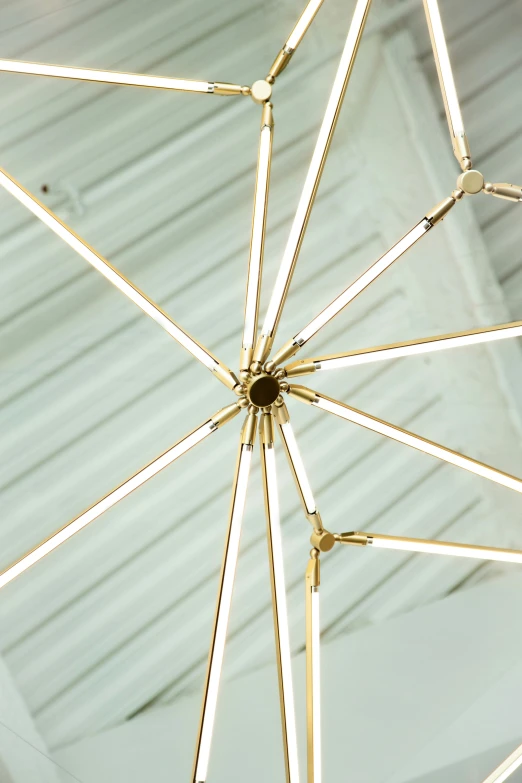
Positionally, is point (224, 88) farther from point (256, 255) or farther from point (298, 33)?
point (256, 255)

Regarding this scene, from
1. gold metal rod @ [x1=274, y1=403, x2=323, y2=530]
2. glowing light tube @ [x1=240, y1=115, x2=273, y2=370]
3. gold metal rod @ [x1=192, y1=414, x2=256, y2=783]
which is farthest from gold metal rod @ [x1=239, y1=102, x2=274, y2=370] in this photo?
gold metal rod @ [x1=192, y1=414, x2=256, y2=783]

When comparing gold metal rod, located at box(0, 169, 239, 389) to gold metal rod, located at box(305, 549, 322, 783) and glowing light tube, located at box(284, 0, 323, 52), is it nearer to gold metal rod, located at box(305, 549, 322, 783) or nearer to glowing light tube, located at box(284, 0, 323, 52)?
gold metal rod, located at box(305, 549, 322, 783)

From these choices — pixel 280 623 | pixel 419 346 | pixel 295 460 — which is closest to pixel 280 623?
pixel 280 623

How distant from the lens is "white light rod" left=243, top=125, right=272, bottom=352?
1.18 meters

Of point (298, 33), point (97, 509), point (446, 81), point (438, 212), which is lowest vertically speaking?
point (97, 509)

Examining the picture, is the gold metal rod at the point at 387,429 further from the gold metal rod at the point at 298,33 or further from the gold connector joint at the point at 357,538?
the gold metal rod at the point at 298,33

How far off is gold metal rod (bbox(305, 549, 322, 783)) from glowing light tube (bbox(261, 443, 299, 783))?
4cm

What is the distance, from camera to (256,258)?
1.19 meters

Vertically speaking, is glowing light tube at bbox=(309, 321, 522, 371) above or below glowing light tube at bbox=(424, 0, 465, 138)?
below

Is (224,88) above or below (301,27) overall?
below

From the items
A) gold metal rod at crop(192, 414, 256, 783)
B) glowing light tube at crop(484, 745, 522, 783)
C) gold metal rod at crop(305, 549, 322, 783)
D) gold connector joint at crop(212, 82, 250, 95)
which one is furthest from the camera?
glowing light tube at crop(484, 745, 522, 783)

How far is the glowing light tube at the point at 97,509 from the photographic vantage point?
1.10 metres

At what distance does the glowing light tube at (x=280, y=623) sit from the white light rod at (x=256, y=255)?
0.21 meters

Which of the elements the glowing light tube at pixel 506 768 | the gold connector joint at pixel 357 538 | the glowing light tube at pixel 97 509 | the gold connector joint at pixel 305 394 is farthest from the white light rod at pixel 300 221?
the glowing light tube at pixel 506 768
